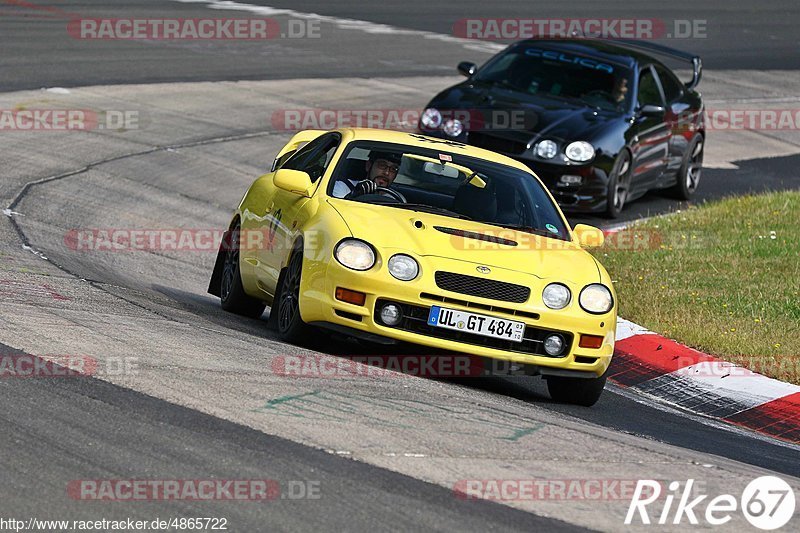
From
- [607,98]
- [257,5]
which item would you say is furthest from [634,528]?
[257,5]

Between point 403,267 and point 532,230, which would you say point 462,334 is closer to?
point 403,267

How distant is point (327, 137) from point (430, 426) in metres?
3.76

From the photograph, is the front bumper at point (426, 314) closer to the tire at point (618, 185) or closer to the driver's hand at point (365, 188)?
the driver's hand at point (365, 188)

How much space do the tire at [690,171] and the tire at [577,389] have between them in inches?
359

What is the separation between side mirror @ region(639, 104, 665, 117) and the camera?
15.8 metres

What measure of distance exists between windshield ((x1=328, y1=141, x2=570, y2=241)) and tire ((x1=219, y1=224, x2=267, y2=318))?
132 centimetres

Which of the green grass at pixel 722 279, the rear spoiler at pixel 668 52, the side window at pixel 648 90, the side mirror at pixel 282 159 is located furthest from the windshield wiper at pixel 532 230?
the side window at pixel 648 90

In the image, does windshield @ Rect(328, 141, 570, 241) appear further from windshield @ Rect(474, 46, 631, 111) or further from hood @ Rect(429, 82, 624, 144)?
windshield @ Rect(474, 46, 631, 111)

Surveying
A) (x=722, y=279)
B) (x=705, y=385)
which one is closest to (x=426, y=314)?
(x=705, y=385)

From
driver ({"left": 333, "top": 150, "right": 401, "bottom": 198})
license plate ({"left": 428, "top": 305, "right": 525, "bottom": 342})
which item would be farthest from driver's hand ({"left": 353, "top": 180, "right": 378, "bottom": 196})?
license plate ({"left": 428, "top": 305, "right": 525, "bottom": 342})

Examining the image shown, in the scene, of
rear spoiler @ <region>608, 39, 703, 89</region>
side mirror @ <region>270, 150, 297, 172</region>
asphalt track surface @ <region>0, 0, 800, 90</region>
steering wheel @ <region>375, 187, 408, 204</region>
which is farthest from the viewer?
asphalt track surface @ <region>0, 0, 800, 90</region>

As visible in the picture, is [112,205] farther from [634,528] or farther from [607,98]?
[634,528]

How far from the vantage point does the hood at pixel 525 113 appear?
48.9 ft

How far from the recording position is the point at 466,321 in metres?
8.05
